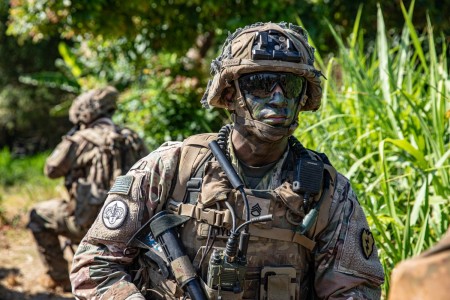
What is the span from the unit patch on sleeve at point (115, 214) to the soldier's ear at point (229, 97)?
0.55 meters

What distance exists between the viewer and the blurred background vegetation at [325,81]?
480cm

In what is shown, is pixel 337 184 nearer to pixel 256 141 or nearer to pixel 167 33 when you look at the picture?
pixel 256 141

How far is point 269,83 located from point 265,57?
97mm

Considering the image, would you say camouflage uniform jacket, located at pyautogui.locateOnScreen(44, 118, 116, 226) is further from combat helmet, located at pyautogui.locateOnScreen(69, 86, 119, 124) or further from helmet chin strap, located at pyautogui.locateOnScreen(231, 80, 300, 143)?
helmet chin strap, located at pyautogui.locateOnScreen(231, 80, 300, 143)

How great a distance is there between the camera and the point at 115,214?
9.89ft

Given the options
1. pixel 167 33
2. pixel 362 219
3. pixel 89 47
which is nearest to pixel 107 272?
pixel 362 219

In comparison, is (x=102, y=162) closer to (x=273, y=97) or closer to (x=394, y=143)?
(x=394, y=143)

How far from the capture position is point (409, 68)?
5684 mm

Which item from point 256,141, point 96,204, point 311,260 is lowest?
point 96,204

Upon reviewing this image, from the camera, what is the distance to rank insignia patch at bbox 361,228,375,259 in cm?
305

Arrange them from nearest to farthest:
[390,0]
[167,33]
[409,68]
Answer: [409,68] < [390,0] < [167,33]

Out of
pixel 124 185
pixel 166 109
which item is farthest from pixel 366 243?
pixel 166 109

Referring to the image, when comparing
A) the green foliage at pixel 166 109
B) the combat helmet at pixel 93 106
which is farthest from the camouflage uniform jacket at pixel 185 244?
the green foliage at pixel 166 109

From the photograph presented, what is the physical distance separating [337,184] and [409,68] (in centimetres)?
281
